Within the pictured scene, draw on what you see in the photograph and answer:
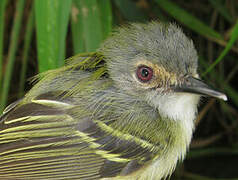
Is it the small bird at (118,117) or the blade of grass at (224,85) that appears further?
the blade of grass at (224,85)

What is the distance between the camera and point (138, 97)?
1.82 m

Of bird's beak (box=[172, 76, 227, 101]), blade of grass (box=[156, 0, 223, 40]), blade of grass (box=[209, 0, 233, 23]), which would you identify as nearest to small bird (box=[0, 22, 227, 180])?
bird's beak (box=[172, 76, 227, 101])

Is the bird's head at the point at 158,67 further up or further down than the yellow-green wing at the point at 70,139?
further up

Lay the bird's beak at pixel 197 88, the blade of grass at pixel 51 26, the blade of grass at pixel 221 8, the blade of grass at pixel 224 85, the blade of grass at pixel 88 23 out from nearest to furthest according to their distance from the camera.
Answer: the bird's beak at pixel 197 88 → the blade of grass at pixel 51 26 → the blade of grass at pixel 88 23 → the blade of grass at pixel 221 8 → the blade of grass at pixel 224 85

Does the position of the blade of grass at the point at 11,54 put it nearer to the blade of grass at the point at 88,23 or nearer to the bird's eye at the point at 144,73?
the blade of grass at the point at 88,23

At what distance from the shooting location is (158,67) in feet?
5.79

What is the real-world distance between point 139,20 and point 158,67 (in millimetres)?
718

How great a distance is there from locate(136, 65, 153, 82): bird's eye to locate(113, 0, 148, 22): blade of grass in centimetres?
67

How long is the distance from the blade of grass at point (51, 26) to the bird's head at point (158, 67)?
26cm

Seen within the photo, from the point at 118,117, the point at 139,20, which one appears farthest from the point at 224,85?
the point at 118,117

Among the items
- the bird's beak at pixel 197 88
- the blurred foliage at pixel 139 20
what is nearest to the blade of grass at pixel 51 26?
the blurred foliage at pixel 139 20

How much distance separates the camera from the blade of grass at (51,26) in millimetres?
1925

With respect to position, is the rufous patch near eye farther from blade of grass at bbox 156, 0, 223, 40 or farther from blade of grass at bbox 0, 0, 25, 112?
blade of grass at bbox 0, 0, 25, 112

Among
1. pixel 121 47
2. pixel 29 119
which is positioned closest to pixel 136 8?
pixel 121 47
